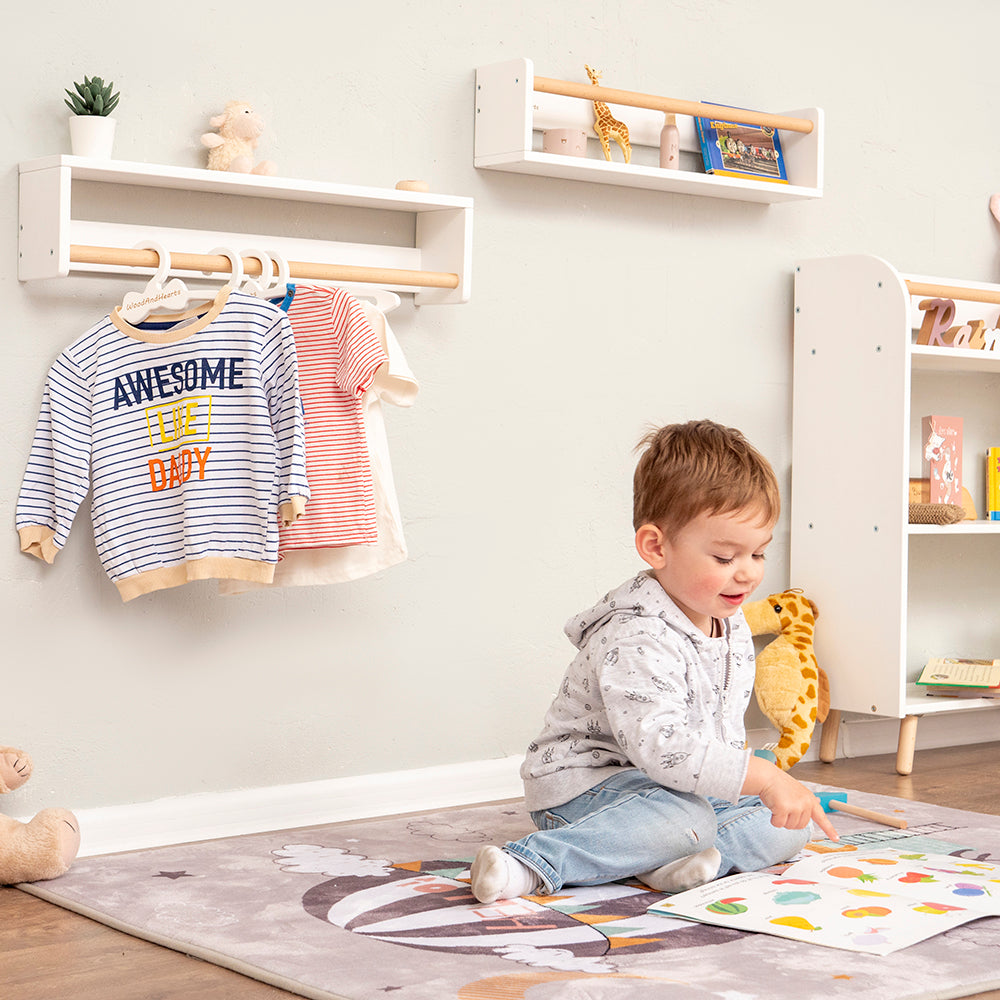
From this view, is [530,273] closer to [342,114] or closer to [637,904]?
[342,114]

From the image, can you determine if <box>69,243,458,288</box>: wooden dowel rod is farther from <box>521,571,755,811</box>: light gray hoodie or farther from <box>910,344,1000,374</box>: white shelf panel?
<box>910,344,1000,374</box>: white shelf panel

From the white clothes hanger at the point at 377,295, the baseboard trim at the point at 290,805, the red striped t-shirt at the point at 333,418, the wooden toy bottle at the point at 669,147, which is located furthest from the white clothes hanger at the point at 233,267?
the wooden toy bottle at the point at 669,147

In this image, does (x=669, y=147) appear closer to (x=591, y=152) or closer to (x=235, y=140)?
(x=591, y=152)

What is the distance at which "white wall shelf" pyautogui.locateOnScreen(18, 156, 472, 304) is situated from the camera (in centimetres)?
196

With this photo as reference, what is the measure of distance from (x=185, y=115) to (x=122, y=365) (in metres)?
0.42

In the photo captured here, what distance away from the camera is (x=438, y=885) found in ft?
5.93

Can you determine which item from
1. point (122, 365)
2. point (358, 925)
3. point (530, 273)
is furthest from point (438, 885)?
point (530, 273)

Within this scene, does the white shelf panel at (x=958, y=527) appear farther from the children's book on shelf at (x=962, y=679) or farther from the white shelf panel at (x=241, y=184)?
the white shelf panel at (x=241, y=184)

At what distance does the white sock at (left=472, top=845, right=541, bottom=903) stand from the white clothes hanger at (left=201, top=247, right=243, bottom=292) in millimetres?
871

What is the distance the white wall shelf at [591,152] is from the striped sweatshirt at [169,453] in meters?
0.63

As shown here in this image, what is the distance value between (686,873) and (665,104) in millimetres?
1408

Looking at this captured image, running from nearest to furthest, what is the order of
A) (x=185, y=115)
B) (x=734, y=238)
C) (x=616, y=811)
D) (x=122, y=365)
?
(x=616, y=811) < (x=122, y=365) < (x=185, y=115) < (x=734, y=238)

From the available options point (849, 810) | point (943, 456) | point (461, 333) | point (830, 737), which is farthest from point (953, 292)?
point (849, 810)

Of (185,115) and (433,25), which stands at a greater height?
(433,25)
